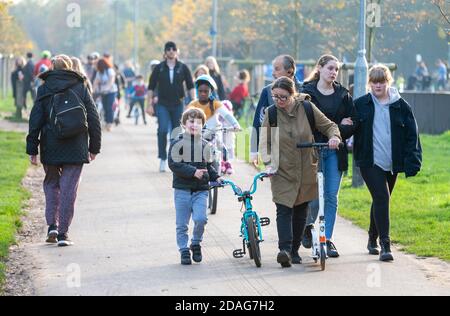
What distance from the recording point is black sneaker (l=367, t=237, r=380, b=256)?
10242mm

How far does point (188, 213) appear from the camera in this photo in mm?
9797

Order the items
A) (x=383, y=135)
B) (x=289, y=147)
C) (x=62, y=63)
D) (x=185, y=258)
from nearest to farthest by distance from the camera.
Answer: (x=289, y=147) → (x=185, y=258) → (x=383, y=135) → (x=62, y=63)

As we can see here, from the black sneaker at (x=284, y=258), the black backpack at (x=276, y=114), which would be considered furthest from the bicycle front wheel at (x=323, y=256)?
the black backpack at (x=276, y=114)

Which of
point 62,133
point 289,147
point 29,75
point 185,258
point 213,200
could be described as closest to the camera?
point 289,147

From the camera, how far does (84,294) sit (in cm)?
809

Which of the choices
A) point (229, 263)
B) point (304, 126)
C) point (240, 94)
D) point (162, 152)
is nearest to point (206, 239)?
point (229, 263)

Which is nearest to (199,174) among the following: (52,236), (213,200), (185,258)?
(185,258)

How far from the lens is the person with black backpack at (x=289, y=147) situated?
9.38m

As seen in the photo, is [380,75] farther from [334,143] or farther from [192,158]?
[192,158]

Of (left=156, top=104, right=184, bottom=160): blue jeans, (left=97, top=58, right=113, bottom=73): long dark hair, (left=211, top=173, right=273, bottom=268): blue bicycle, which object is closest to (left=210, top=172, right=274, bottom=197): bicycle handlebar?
(left=211, top=173, right=273, bottom=268): blue bicycle

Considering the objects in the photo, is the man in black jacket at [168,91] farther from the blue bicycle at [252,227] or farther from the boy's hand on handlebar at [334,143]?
the boy's hand on handlebar at [334,143]

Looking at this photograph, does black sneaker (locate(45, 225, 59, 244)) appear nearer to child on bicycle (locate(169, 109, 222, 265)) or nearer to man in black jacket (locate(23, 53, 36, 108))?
child on bicycle (locate(169, 109, 222, 265))

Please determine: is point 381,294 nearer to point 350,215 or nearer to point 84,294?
point 84,294

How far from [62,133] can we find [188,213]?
1631 mm
